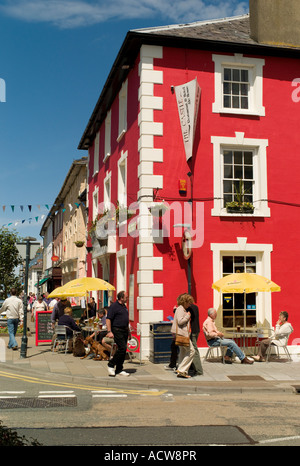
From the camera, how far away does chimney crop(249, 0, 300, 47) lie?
623 inches

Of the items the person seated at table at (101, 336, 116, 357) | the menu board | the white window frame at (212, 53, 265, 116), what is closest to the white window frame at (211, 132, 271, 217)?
the white window frame at (212, 53, 265, 116)

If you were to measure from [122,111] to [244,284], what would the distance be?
846 centimetres

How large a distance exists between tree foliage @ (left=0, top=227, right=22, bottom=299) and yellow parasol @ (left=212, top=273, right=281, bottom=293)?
96.5ft

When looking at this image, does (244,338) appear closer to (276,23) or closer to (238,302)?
(238,302)

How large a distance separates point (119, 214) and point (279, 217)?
535cm

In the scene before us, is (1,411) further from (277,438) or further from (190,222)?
(190,222)

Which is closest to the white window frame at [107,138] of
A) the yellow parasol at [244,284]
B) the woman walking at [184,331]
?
the yellow parasol at [244,284]

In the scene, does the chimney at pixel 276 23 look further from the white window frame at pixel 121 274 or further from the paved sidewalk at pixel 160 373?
the paved sidewalk at pixel 160 373

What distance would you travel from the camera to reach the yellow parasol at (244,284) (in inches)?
513

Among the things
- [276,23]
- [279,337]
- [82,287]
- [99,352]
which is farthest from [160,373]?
[276,23]

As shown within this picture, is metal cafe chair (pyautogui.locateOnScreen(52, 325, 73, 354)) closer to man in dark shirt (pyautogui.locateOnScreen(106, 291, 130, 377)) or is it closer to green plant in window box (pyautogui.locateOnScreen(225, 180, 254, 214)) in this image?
man in dark shirt (pyautogui.locateOnScreen(106, 291, 130, 377))

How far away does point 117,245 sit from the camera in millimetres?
18141

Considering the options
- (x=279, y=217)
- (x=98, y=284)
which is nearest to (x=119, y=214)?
(x=98, y=284)

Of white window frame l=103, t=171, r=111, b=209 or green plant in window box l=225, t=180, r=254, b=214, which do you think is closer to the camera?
green plant in window box l=225, t=180, r=254, b=214
